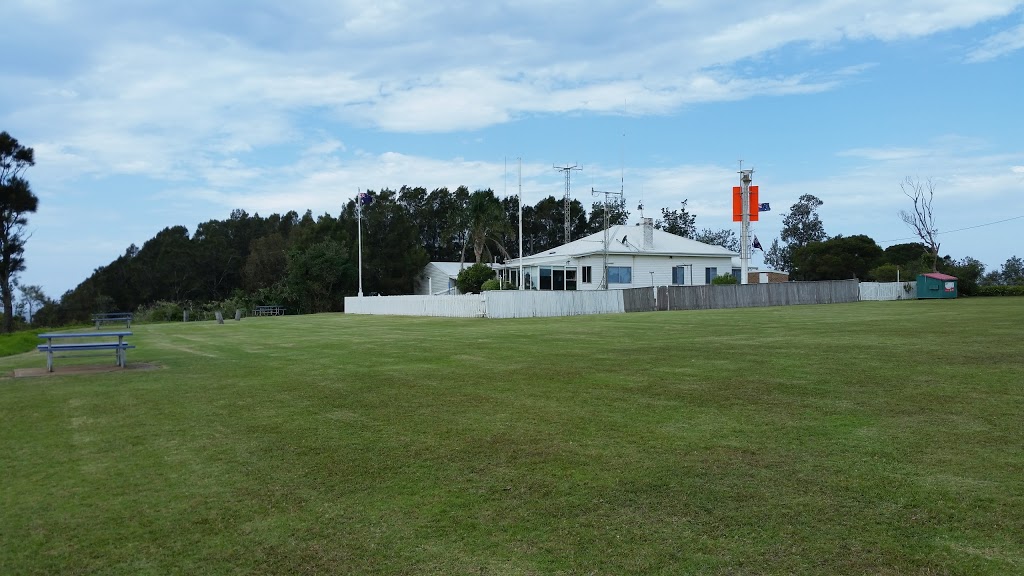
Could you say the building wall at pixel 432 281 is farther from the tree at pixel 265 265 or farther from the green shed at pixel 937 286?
the green shed at pixel 937 286

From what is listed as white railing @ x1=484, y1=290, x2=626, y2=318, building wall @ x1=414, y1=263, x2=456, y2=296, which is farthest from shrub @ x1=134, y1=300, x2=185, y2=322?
white railing @ x1=484, y1=290, x2=626, y2=318

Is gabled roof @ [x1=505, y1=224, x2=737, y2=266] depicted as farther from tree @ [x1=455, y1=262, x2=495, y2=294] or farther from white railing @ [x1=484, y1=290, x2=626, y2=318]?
white railing @ [x1=484, y1=290, x2=626, y2=318]

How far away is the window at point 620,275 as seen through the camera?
50625 mm

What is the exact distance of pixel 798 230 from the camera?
9888 centimetres

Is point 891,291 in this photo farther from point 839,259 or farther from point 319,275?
point 319,275

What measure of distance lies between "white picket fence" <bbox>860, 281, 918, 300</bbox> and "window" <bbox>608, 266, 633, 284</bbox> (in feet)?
52.0

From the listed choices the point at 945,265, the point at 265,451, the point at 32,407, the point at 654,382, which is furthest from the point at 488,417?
the point at 945,265

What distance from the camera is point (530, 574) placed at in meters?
3.94

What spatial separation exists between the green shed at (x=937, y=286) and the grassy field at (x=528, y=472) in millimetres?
44014

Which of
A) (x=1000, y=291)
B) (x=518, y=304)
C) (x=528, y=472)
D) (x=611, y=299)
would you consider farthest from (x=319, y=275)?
(x=528, y=472)

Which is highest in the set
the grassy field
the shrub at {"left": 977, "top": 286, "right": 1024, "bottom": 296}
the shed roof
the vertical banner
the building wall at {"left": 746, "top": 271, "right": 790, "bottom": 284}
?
the vertical banner

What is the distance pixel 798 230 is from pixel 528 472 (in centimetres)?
10137

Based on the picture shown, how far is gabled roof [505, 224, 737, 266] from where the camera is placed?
5058cm

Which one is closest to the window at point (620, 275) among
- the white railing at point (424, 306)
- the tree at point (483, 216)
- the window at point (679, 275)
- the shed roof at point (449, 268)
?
the window at point (679, 275)
